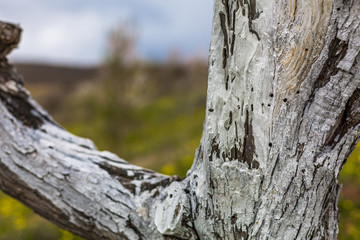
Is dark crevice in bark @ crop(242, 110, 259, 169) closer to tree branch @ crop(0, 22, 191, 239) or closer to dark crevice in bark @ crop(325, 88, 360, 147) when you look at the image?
dark crevice in bark @ crop(325, 88, 360, 147)

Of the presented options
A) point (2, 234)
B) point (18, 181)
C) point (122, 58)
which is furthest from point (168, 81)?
point (18, 181)

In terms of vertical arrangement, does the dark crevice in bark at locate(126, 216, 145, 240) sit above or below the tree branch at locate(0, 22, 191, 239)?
below

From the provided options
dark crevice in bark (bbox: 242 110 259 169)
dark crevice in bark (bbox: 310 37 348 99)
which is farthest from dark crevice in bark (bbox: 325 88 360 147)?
dark crevice in bark (bbox: 242 110 259 169)

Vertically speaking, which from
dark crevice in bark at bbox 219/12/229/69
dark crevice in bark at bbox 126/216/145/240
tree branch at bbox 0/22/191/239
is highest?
dark crevice in bark at bbox 219/12/229/69

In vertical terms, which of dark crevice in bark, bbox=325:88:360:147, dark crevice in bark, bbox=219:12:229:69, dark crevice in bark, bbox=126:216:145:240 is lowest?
dark crevice in bark, bbox=126:216:145:240

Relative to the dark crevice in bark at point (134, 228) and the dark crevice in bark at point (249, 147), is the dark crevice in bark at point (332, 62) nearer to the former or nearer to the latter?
the dark crevice in bark at point (249, 147)

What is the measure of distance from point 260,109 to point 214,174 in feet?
1.28

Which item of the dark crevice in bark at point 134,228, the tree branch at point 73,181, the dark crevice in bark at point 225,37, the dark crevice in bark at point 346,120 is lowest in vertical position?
the dark crevice in bark at point 134,228

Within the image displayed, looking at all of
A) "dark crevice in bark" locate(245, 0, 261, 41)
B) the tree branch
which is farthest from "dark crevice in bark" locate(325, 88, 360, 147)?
the tree branch

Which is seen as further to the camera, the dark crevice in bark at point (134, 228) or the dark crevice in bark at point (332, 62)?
the dark crevice in bark at point (134, 228)

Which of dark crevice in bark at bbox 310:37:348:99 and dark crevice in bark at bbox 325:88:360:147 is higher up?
dark crevice in bark at bbox 310:37:348:99

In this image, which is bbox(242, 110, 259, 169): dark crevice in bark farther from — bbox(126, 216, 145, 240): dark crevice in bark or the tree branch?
bbox(126, 216, 145, 240): dark crevice in bark

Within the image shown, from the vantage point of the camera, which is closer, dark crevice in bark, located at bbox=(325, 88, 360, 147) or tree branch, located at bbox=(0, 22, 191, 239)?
dark crevice in bark, located at bbox=(325, 88, 360, 147)

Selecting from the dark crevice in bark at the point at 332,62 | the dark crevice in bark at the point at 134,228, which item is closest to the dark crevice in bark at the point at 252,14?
the dark crevice in bark at the point at 332,62
